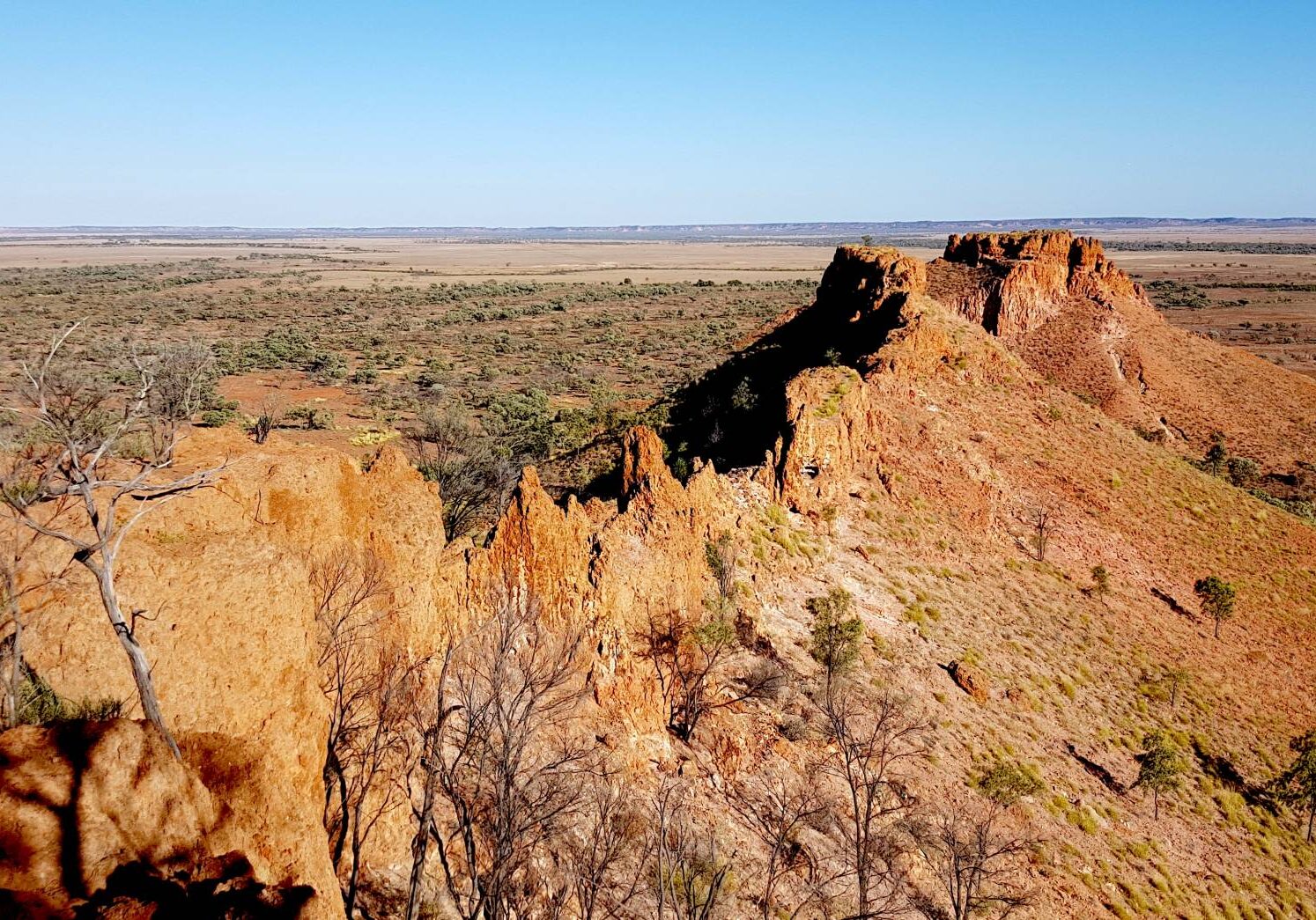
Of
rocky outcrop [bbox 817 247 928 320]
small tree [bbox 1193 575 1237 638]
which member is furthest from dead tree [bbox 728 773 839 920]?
rocky outcrop [bbox 817 247 928 320]

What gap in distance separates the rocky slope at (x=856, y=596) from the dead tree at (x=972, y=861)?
38.2 inches

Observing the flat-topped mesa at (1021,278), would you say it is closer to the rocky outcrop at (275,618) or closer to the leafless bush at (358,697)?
the rocky outcrop at (275,618)

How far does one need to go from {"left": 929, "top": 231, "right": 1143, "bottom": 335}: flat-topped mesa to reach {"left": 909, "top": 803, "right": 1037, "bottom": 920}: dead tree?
47.1m

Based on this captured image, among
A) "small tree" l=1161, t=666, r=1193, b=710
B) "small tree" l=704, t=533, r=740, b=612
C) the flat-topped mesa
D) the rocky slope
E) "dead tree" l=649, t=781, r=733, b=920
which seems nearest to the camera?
the rocky slope

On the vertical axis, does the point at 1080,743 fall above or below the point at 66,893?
below

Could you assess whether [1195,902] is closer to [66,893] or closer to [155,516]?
[66,893]

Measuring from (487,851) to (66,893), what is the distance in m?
7.68

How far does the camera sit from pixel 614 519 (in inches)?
845

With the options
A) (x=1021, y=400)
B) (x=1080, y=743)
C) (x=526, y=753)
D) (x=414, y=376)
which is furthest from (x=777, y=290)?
(x=526, y=753)

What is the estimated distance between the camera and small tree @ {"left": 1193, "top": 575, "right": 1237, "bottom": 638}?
33938 millimetres

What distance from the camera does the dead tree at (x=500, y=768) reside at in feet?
40.9

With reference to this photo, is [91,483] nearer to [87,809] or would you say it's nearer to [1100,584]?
[87,809]

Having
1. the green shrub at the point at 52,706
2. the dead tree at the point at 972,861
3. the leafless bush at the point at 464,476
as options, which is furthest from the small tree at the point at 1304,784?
the green shrub at the point at 52,706

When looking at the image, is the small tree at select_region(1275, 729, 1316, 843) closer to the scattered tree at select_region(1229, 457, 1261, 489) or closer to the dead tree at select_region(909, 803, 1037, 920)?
the dead tree at select_region(909, 803, 1037, 920)
